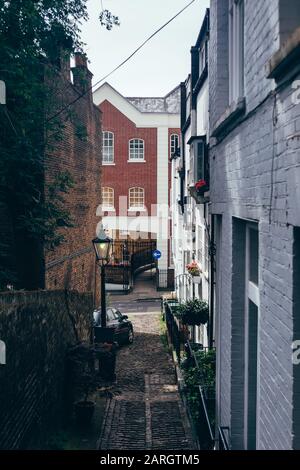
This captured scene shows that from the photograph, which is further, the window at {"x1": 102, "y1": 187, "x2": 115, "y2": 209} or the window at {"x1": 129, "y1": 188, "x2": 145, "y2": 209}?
the window at {"x1": 102, "y1": 187, "x2": 115, "y2": 209}

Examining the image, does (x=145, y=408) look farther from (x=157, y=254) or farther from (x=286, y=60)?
(x=157, y=254)

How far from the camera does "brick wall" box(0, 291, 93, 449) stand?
641cm

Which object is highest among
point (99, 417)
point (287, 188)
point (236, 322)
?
point (287, 188)

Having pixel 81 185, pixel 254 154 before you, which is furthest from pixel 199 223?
pixel 254 154

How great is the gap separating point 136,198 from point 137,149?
11.0ft

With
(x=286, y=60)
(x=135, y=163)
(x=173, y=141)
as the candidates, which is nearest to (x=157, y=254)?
(x=135, y=163)

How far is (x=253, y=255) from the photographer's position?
5277 mm

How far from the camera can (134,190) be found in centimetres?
3859

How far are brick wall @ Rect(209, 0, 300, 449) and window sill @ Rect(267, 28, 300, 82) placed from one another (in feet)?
0.41

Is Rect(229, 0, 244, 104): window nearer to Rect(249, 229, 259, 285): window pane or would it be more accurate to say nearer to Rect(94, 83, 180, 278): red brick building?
Rect(249, 229, 259, 285): window pane

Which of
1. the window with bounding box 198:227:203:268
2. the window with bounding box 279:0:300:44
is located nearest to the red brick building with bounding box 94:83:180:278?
the window with bounding box 198:227:203:268

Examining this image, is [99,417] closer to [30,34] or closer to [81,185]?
[30,34]

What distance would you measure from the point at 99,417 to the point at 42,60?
7997 mm

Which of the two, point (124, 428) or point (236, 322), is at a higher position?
point (236, 322)
